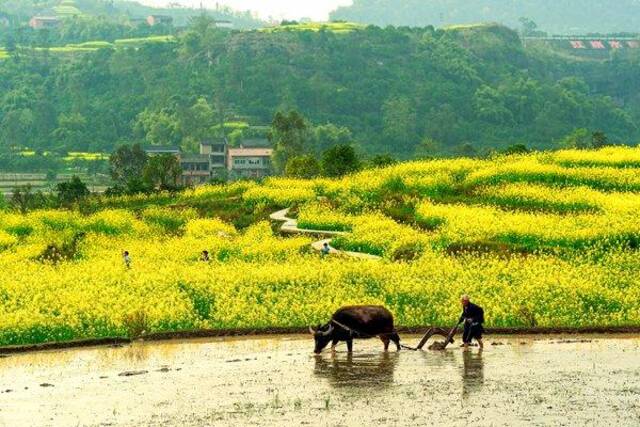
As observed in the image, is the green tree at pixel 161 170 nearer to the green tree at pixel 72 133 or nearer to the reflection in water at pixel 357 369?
the reflection in water at pixel 357 369

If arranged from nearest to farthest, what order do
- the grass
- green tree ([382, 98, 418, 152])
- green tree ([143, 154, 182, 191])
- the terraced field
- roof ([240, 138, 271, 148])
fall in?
the terraced field < green tree ([143, 154, 182, 191]) < roof ([240, 138, 271, 148]) < the grass < green tree ([382, 98, 418, 152])

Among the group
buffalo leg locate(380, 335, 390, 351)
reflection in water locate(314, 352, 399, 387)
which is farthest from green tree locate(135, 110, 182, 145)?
reflection in water locate(314, 352, 399, 387)

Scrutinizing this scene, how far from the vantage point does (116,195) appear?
257 feet

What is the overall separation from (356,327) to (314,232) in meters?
25.1

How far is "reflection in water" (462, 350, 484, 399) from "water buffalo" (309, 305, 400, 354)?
1.90 metres

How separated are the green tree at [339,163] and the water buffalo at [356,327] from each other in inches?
1893

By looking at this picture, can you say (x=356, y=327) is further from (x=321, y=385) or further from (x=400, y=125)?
(x=400, y=125)

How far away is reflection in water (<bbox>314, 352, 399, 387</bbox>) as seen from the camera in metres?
25.6

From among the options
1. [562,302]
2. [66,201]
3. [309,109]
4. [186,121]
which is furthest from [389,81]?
[562,302]

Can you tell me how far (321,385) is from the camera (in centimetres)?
A: 2545

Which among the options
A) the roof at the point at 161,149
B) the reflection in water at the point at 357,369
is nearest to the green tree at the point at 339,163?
the reflection in water at the point at 357,369

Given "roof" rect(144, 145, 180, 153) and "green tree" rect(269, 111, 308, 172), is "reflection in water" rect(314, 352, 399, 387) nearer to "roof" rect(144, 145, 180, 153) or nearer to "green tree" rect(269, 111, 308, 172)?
"green tree" rect(269, 111, 308, 172)

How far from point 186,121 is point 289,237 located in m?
130

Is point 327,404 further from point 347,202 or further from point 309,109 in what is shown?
point 309,109
